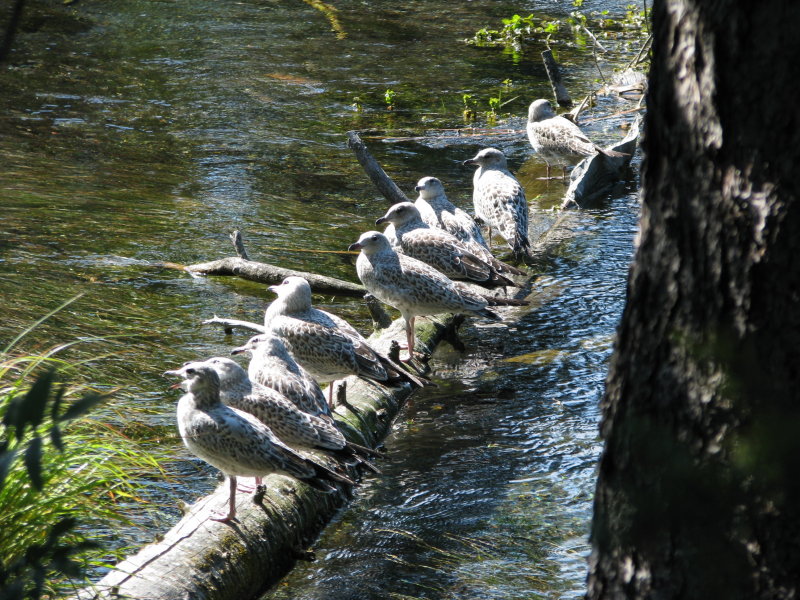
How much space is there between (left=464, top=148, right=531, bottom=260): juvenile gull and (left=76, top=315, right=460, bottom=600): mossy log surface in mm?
3720

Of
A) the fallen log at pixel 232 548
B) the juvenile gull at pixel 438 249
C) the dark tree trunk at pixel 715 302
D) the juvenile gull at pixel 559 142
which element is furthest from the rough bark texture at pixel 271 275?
the dark tree trunk at pixel 715 302

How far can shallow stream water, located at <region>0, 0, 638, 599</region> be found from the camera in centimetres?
567

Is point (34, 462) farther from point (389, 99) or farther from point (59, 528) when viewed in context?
point (389, 99)

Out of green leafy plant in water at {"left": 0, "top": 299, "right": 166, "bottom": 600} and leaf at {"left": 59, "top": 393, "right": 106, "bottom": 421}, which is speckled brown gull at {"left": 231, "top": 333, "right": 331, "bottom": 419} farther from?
leaf at {"left": 59, "top": 393, "right": 106, "bottom": 421}

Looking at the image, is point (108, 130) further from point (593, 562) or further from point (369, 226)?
point (593, 562)

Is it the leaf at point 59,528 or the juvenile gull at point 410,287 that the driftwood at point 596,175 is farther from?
the leaf at point 59,528

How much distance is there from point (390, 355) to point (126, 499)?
7.15ft

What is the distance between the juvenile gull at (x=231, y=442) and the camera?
16.7ft

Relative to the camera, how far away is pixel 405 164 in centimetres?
1347

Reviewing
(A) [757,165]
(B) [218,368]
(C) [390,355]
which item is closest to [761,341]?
(A) [757,165]

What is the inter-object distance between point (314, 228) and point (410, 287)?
11.0 ft

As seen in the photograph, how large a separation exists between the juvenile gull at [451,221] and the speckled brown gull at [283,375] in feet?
9.48

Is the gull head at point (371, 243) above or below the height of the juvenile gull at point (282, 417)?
above

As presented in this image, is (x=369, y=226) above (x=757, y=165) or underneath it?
underneath
